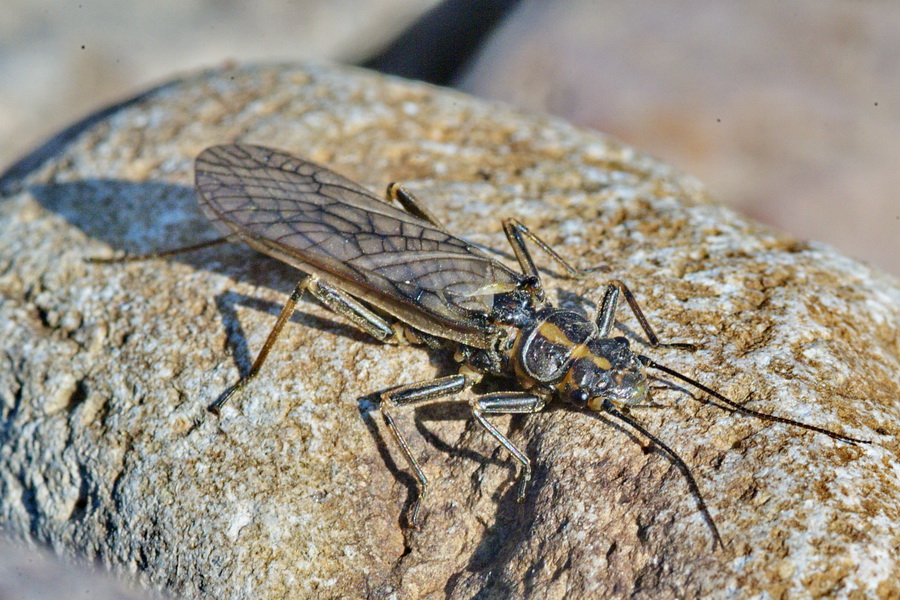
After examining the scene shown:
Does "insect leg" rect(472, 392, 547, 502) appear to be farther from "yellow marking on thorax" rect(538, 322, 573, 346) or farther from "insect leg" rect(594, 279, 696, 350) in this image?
"insect leg" rect(594, 279, 696, 350)

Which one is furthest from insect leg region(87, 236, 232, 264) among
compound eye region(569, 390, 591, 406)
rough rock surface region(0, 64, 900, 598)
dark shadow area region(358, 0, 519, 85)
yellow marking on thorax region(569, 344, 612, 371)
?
dark shadow area region(358, 0, 519, 85)

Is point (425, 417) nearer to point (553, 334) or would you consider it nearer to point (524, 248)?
point (553, 334)

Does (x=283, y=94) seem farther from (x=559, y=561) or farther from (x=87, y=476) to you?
(x=559, y=561)

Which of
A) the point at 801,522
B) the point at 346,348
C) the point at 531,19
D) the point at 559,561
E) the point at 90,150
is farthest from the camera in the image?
the point at 531,19

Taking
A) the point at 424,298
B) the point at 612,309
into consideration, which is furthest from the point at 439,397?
the point at 612,309

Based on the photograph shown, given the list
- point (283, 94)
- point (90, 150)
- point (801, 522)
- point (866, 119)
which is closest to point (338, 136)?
point (283, 94)

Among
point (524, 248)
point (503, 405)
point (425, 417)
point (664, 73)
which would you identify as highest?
point (664, 73)

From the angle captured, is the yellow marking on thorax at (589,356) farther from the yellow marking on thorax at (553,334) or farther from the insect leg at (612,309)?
the insect leg at (612,309)

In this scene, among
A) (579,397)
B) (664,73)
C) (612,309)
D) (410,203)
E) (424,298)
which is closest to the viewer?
(579,397)
